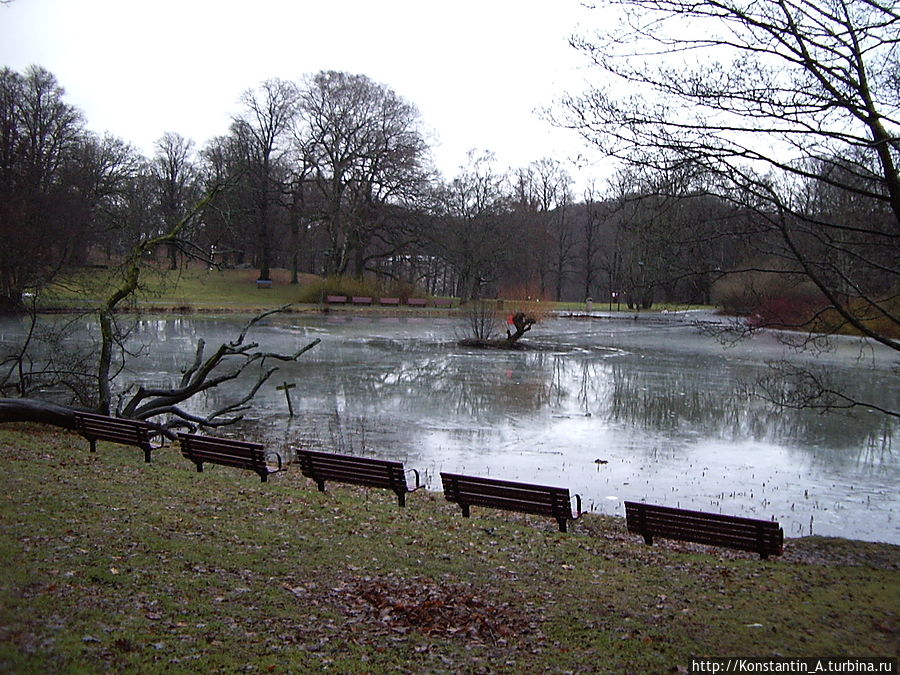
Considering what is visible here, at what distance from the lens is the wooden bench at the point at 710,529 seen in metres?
7.70

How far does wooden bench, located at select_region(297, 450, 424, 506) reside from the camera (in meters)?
9.45

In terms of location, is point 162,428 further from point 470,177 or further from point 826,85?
point 470,177

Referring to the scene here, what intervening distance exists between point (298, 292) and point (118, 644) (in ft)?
178

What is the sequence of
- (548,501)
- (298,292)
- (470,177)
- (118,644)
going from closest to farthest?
(118,644) → (548,501) → (298,292) → (470,177)

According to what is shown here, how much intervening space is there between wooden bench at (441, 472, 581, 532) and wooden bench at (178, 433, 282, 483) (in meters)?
2.85

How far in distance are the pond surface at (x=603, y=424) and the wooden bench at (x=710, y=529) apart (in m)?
2.08

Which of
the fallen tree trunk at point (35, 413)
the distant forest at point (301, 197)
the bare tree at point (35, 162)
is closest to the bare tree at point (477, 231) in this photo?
the distant forest at point (301, 197)

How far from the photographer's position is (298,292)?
57250 millimetres

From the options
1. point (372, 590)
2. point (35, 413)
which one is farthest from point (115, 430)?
point (372, 590)

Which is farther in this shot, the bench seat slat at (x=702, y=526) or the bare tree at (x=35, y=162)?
the bare tree at (x=35, y=162)

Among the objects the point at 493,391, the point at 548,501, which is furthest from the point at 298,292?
the point at 548,501

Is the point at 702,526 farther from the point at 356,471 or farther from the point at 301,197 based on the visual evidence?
the point at 301,197

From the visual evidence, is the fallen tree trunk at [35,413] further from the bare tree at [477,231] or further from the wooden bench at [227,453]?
the bare tree at [477,231]

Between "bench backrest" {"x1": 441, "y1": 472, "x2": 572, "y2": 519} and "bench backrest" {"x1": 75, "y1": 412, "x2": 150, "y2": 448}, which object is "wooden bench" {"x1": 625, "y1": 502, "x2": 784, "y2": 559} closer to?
"bench backrest" {"x1": 441, "y1": 472, "x2": 572, "y2": 519}
